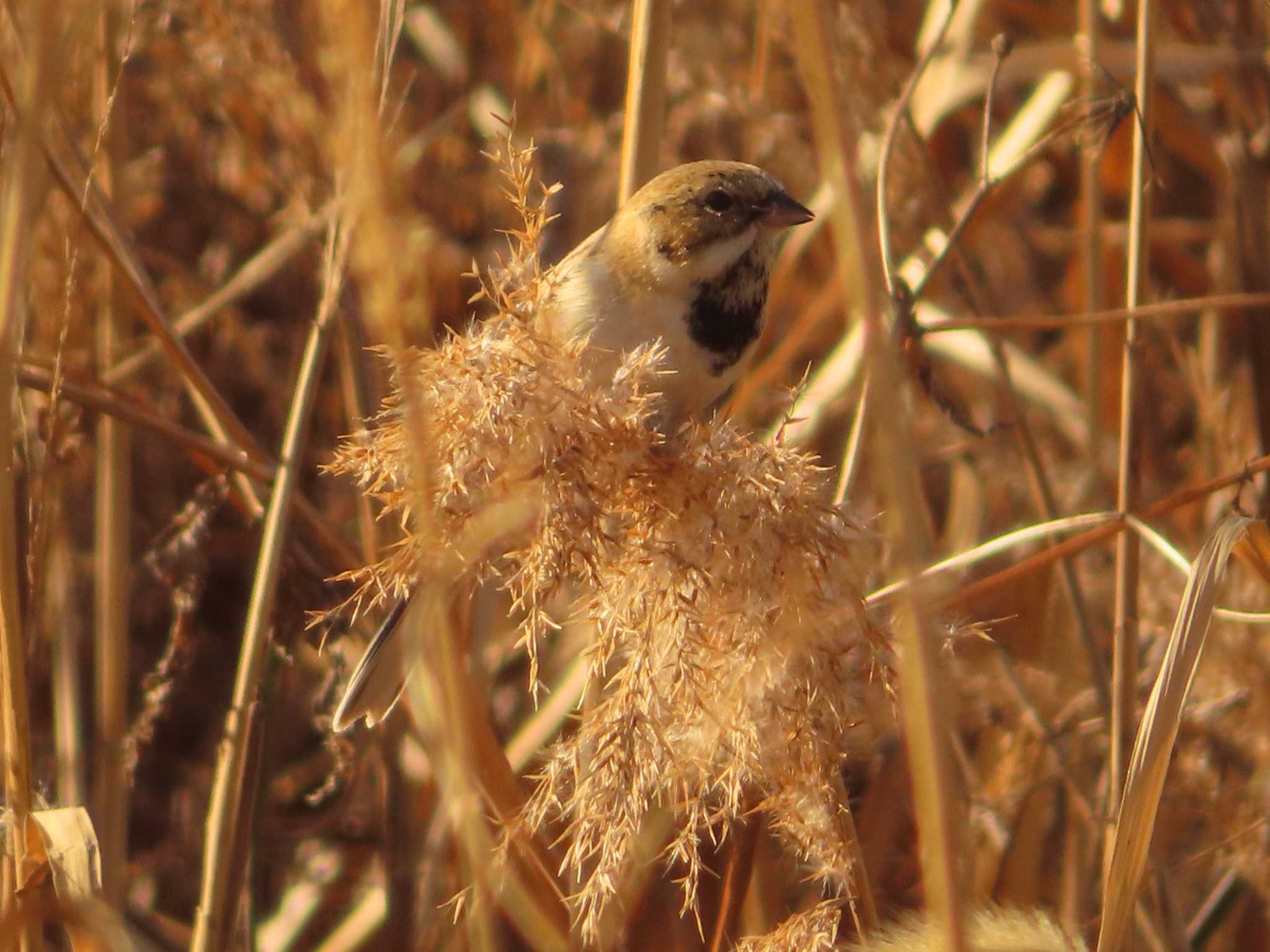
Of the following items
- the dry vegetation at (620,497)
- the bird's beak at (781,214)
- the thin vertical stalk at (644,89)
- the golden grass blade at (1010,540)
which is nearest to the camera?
the dry vegetation at (620,497)

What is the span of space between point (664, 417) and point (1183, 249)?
193 centimetres

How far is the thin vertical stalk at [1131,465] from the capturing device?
5.71 feet

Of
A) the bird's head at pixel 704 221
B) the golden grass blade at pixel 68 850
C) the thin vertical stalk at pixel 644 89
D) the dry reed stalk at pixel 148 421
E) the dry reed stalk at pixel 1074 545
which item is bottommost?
the golden grass blade at pixel 68 850

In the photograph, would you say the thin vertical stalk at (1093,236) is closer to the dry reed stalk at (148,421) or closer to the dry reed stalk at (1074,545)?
the dry reed stalk at (1074,545)

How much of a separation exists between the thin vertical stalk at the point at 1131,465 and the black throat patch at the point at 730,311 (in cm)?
53

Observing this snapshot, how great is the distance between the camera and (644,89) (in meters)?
1.75

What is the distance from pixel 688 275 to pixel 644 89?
347mm

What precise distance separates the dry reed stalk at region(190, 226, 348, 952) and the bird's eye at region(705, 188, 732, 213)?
610mm

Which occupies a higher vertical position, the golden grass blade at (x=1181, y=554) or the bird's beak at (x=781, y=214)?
the bird's beak at (x=781, y=214)

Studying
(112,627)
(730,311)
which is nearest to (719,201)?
(730,311)

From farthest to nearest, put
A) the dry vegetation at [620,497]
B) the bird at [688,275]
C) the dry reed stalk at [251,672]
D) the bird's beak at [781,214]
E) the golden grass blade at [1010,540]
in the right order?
the bird's beak at [781,214], the bird at [688,275], the dry reed stalk at [251,672], the golden grass blade at [1010,540], the dry vegetation at [620,497]

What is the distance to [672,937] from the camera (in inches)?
70.6

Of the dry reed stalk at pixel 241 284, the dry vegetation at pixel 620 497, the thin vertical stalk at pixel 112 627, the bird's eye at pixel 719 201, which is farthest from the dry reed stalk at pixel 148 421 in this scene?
the bird's eye at pixel 719 201

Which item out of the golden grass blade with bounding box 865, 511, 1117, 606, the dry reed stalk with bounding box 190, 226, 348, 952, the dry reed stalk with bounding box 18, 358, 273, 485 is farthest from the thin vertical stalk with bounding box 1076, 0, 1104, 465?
the dry reed stalk with bounding box 18, 358, 273, 485
